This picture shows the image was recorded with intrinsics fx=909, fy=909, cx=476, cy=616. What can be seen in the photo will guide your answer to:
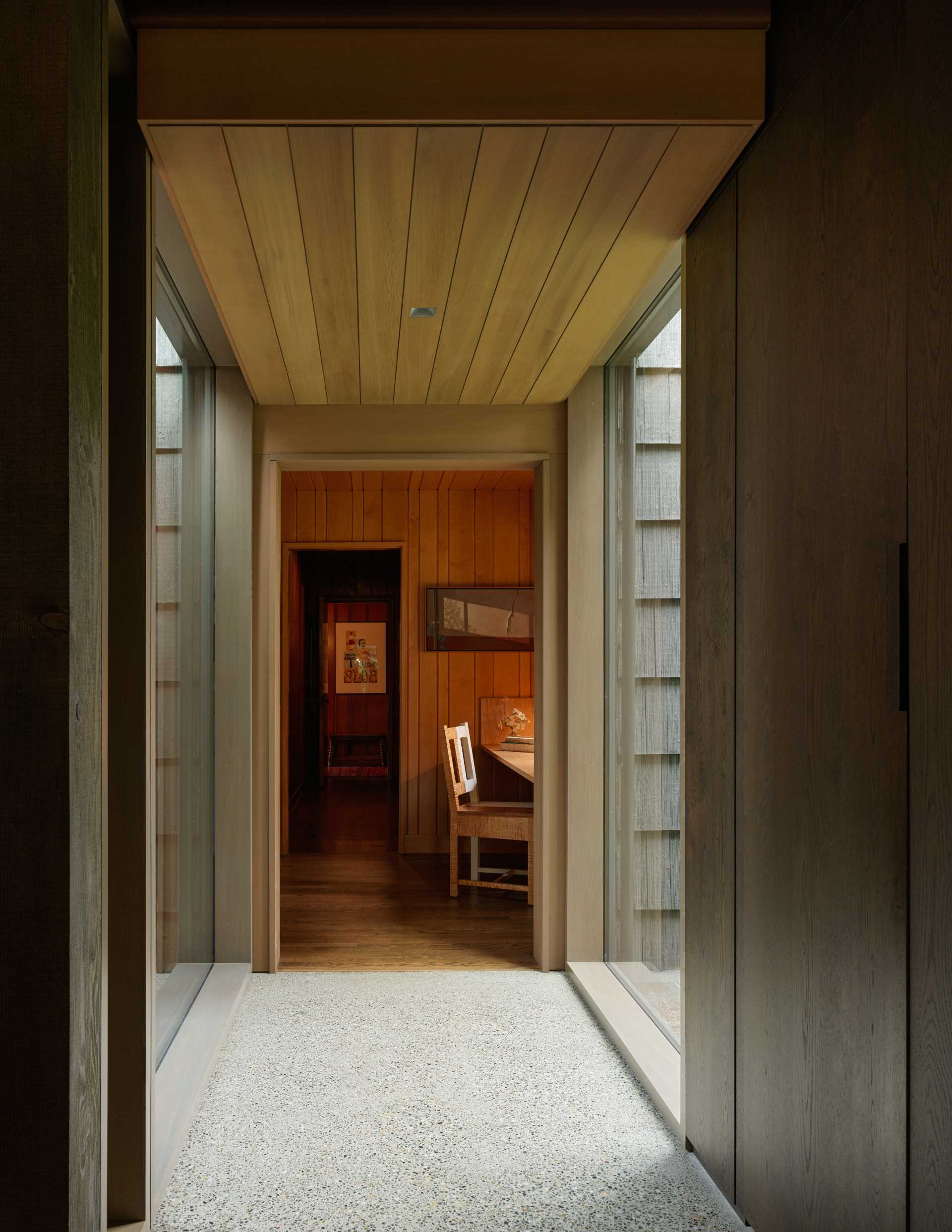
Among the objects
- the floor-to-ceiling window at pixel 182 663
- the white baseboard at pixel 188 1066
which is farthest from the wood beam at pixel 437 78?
the white baseboard at pixel 188 1066

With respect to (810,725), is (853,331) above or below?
above

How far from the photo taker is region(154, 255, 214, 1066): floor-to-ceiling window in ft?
8.57

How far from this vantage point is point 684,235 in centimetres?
228

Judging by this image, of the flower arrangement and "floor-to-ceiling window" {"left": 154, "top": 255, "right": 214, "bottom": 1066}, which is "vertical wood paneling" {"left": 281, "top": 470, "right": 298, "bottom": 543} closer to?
the flower arrangement

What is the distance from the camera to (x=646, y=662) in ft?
10.3

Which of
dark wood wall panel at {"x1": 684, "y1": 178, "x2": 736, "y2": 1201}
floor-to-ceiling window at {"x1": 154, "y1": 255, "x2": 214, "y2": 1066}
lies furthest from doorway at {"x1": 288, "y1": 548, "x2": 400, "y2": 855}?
dark wood wall panel at {"x1": 684, "y1": 178, "x2": 736, "y2": 1201}

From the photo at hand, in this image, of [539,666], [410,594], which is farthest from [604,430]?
[410,594]

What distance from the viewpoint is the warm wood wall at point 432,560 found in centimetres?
595

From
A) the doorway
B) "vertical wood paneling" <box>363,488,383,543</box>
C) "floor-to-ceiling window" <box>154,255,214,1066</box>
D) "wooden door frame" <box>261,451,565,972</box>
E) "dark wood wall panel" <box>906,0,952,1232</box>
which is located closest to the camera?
"dark wood wall panel" <box>906,0,952,1232</box>

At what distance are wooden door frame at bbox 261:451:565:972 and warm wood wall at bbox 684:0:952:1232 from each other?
157 centimetres

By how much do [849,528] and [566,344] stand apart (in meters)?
1.74

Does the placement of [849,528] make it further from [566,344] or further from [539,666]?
[539,666]
